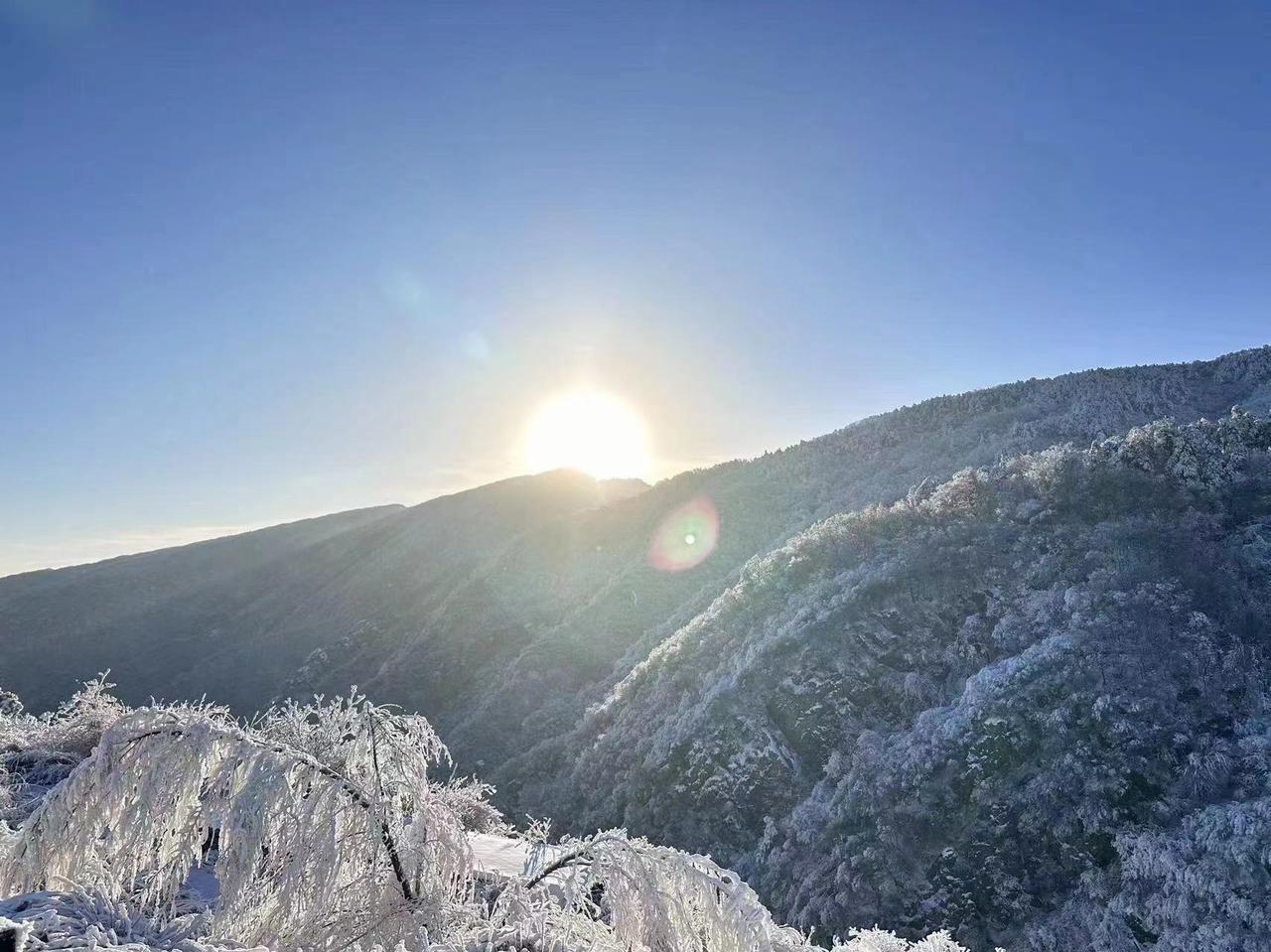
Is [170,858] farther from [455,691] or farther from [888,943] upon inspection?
[455,691]

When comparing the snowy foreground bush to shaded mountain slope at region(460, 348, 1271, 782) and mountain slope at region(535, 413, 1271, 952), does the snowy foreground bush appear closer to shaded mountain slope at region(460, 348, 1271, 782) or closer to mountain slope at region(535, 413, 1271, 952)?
mountain slope at region(535, 413, 1271, 952)

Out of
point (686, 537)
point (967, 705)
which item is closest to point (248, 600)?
point (686, 537)

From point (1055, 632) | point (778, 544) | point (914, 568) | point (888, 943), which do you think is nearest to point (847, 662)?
point (914, 568)

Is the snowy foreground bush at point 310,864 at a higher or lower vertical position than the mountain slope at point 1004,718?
higher

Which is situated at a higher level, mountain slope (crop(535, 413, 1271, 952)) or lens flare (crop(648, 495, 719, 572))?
lens flare (crop(648, 495, 719, 572))

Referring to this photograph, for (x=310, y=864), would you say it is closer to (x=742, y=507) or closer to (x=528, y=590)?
(x=742, y=507)

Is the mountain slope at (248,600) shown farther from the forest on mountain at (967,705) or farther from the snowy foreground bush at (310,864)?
the snowy foreground bush at (310,864)

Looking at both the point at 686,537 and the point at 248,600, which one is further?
the point at 248,600

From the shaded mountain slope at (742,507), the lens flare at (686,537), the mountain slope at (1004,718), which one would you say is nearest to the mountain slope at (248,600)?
the shaded mountain slope at (742,507)

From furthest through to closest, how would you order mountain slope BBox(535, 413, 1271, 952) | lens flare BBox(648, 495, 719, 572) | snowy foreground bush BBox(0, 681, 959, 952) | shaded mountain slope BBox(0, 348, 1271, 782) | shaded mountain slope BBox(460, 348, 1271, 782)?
lens flare BBox(648, 495, 719, 572)
shaded mountain slope BBox(0, 348, 1271, 782)
shaded mountain slope BBox(460, 348, 1271, 782)
mountain slope BBox(535, 413, 1271, 952)
snowy foreground bush BBox(0, 681, 959, 952)

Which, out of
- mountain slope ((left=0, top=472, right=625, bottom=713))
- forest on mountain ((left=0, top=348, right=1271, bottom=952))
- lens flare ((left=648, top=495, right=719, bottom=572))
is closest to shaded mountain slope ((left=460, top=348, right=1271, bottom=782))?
forest on mountain ((left=0, top=348, right=1271, bottom=952))
